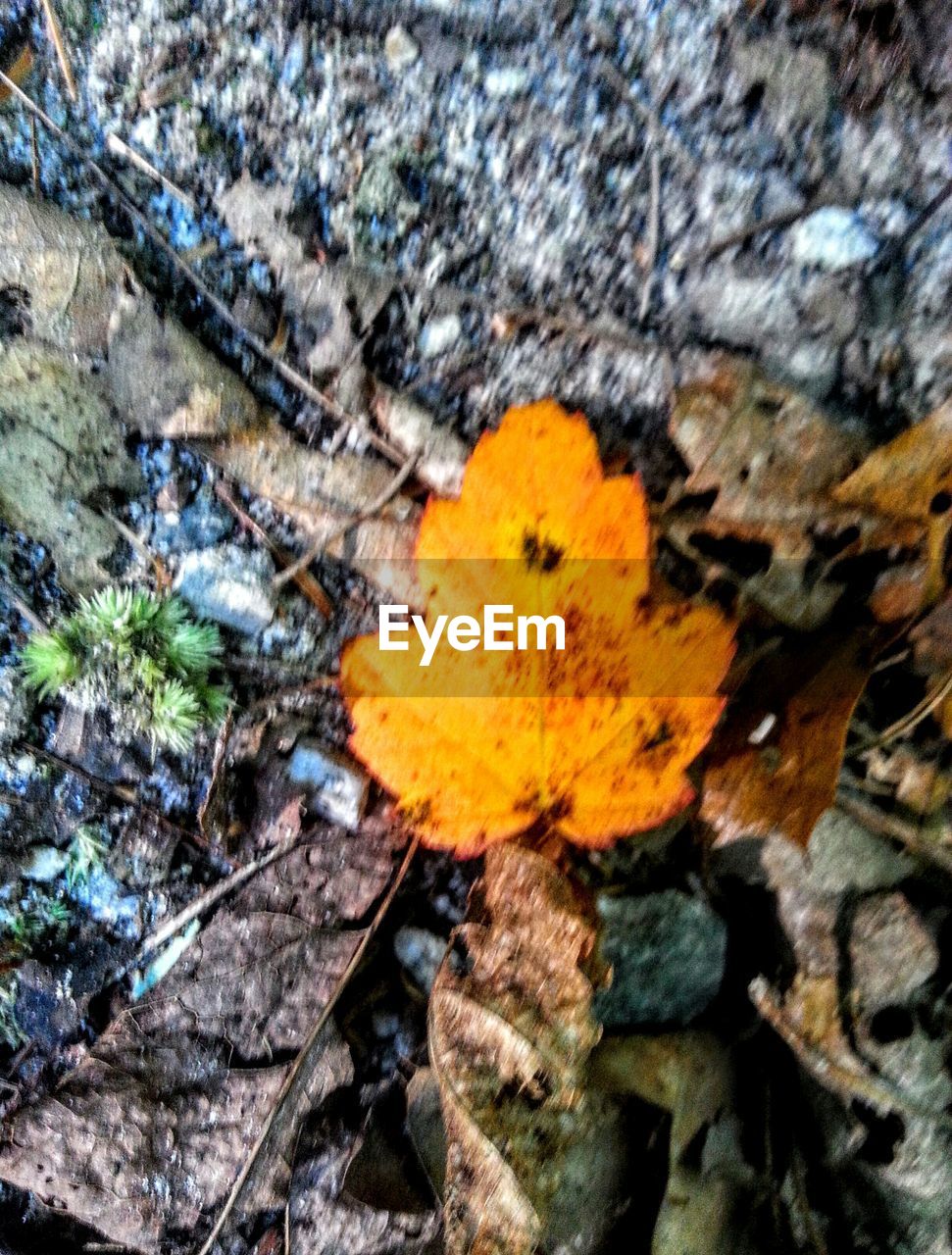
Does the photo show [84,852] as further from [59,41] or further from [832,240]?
[832,240]

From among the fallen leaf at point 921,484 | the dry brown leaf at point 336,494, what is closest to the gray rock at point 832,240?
the fallen leaf at point 921,484

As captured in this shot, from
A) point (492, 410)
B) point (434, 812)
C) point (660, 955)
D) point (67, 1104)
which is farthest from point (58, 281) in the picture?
point (660, 955)

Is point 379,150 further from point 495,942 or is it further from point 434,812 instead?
point 495,942

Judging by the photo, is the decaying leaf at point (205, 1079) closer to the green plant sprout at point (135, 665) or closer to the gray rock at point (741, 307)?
the green plant sprout at point (135, 665)

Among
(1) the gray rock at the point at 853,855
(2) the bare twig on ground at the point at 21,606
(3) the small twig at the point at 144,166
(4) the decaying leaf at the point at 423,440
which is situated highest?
(3) the small twig at the point at 144,166

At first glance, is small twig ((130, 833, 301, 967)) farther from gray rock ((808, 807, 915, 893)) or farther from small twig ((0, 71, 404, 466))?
gray rock ((808, 807, 915, 893))

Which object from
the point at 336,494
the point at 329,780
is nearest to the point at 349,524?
the point at 336,494

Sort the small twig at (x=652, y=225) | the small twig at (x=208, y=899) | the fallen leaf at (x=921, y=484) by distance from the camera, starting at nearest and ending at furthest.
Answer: the fallen leaf at (x=921, y=484) < the small twig at (x=652, y=225) < the small twig at (x=208, y=899)

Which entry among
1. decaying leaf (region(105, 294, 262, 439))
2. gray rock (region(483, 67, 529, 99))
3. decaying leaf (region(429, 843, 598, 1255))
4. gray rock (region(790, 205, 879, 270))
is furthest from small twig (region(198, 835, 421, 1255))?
gray rock (region(483, 67, 529, 99))
